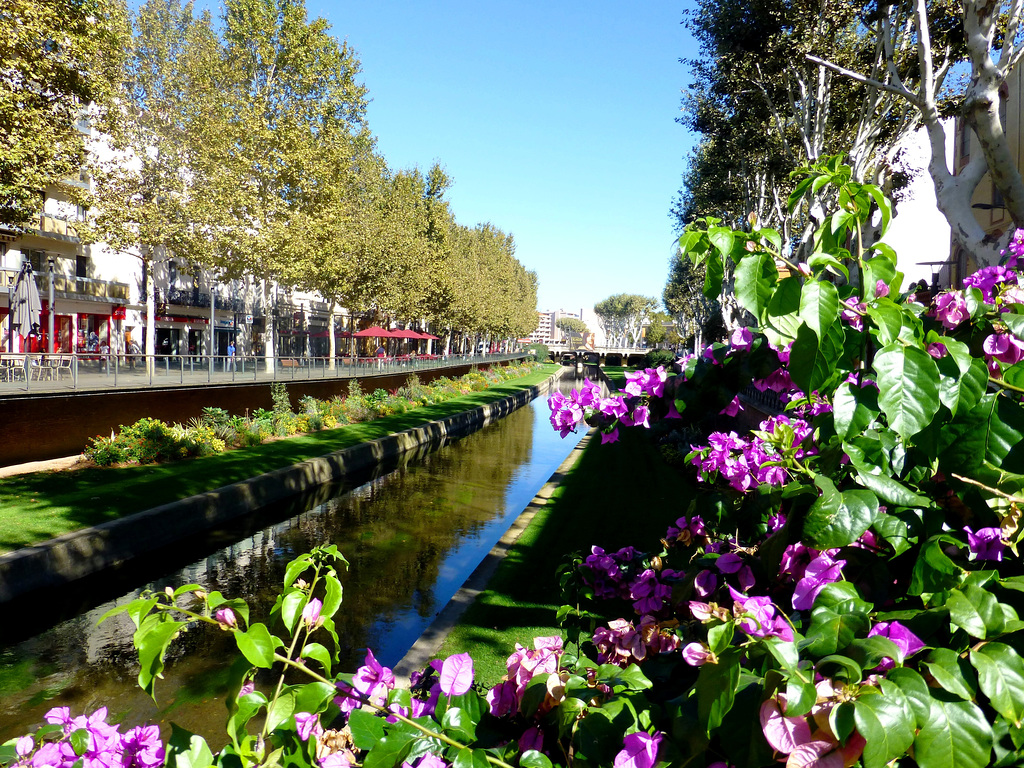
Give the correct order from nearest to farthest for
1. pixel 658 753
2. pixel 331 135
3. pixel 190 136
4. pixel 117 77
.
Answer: pixel 658 753 < pixel 117 77 < pixel 190 136 < pixel 331 135

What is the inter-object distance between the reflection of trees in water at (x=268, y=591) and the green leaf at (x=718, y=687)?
6092 mm

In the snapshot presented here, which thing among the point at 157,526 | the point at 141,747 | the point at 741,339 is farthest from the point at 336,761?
the point at 157,526

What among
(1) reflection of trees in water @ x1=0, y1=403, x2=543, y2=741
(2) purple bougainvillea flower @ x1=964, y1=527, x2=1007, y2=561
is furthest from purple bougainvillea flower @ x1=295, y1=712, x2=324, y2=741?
(1) reflection of trees in water @ x1=0, y1=403, x2=543, y2=741

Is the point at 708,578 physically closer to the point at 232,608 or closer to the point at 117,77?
the point at 232,608

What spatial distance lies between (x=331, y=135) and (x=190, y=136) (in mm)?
5533

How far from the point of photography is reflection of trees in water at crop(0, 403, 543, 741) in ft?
22.0

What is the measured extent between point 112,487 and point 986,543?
13.8 meters

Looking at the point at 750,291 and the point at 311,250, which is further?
the point at 311,250

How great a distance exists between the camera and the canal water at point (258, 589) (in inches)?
265

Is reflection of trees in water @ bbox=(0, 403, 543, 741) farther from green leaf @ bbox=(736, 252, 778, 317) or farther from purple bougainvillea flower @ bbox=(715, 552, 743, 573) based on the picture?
green leaf @ bbox=(736, 252, 778, 317)

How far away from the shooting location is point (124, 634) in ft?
27.2

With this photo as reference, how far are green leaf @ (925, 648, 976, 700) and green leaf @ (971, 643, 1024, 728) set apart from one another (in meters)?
0.02

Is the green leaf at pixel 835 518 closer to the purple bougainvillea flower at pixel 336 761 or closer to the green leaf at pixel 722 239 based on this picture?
the green leaf at pixel 722 239

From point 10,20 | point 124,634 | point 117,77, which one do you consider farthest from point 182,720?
point 117,77
